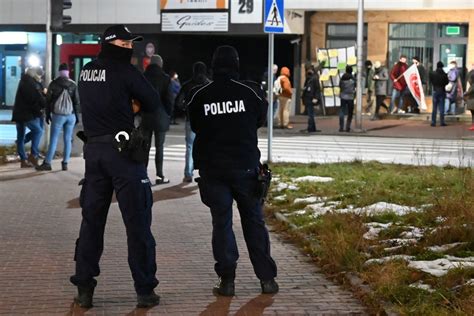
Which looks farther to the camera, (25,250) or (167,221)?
(167,221)

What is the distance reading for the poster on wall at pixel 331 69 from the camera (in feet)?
104

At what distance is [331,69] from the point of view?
1264 inches

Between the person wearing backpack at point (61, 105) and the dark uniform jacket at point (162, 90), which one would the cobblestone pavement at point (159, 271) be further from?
the person wearing backpack at point (61, 105)

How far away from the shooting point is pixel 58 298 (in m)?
6.77

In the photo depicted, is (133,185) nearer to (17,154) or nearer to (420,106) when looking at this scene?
(17,154)

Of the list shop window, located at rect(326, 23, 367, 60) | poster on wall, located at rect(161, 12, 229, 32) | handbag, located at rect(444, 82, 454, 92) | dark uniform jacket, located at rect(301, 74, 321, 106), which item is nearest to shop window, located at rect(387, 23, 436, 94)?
shop window, located at rect(326, 23, 367, 60)

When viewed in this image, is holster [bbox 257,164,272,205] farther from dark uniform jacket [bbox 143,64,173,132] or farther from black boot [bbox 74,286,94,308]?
dark uniform jacket [bbox 143,64,173,132]

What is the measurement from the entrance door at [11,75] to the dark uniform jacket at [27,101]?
22.8m

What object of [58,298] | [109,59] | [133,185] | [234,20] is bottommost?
[58,298]

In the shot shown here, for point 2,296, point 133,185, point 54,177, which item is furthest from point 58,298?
point 54,177

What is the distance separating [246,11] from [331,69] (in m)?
3.72

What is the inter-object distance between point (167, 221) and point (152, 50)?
23.1 meters

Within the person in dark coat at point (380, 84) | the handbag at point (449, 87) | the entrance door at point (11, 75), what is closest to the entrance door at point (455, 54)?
the handbag at point (449, 87)

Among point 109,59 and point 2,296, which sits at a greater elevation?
point 109,59
